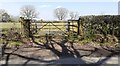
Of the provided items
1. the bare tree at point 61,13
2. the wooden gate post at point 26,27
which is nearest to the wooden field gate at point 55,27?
the wooden gate post at point 26,27

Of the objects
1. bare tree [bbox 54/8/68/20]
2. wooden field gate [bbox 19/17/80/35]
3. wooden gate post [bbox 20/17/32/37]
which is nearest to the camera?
wooden gate post [bbox 20/17/32/37]

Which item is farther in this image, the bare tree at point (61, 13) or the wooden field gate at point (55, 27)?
the bare tree at point (61, 13)

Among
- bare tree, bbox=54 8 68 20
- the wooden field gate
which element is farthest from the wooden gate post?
bare tree, bbox=54 8 68 20

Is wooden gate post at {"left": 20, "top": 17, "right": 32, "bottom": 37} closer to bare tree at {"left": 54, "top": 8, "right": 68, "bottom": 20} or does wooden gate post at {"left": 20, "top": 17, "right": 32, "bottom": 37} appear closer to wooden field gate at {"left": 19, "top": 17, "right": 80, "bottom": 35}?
wooden field gate at {"left": 19, "top": 17, "right": 80, "bottom": 35}

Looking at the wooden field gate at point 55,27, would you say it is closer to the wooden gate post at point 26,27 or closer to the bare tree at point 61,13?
the wooden gate post at point 26,27

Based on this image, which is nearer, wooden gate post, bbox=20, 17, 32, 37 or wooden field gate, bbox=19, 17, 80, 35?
wooden gate post, bbox=20, 17, 32, 37

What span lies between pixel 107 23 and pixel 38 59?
628 cm

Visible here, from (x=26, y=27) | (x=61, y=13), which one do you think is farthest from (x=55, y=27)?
(x=61, y=13)

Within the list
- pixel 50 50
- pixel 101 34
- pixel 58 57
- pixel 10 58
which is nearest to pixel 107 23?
pixel 101 34

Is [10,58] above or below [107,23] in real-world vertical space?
below

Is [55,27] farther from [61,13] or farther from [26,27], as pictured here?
[61,13]

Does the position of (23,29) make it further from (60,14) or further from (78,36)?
(60,14)

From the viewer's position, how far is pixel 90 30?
1338 cm

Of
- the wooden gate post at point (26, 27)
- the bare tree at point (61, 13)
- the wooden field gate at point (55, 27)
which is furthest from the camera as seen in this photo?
the bare tree at point (61, 13)
